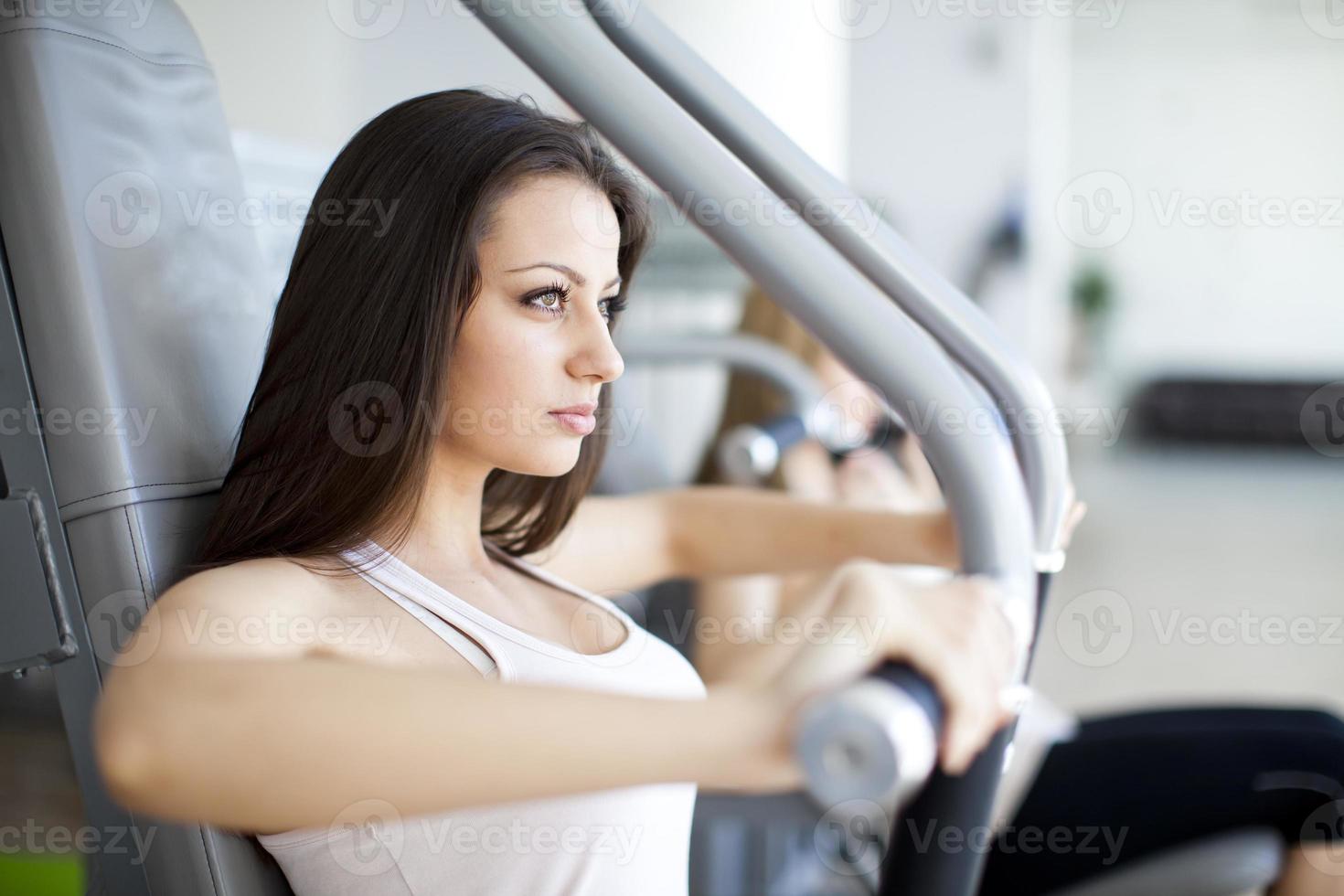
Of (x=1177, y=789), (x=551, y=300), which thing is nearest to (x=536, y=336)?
(x=551, y=300)

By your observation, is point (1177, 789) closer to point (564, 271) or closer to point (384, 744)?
point (564, 271)

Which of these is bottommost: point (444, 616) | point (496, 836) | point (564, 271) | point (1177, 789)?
point (1177, 789)

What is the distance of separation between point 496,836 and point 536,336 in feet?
1.22

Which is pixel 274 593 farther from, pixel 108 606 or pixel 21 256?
pixel 21 256

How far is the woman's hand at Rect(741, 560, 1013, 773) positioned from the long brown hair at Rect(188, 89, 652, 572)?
41cm

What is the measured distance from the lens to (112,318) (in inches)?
32.3

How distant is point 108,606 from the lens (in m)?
0.79

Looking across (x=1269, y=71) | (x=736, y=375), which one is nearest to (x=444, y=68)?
(x=736, y=375)

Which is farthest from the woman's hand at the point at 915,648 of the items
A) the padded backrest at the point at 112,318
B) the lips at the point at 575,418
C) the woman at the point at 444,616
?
the padded backrest at the point at 112,318

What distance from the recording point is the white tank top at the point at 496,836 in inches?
31.0

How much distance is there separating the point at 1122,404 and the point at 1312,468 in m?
1.39

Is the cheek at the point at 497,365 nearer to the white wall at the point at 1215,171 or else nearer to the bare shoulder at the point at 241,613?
the bare shoulder at the point at 241,613

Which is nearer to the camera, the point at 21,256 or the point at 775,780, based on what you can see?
the point at 775,780

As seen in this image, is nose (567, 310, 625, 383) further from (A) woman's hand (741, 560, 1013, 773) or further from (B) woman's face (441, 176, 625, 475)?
(A) woman's hand (741, 560, 1013, 773)
